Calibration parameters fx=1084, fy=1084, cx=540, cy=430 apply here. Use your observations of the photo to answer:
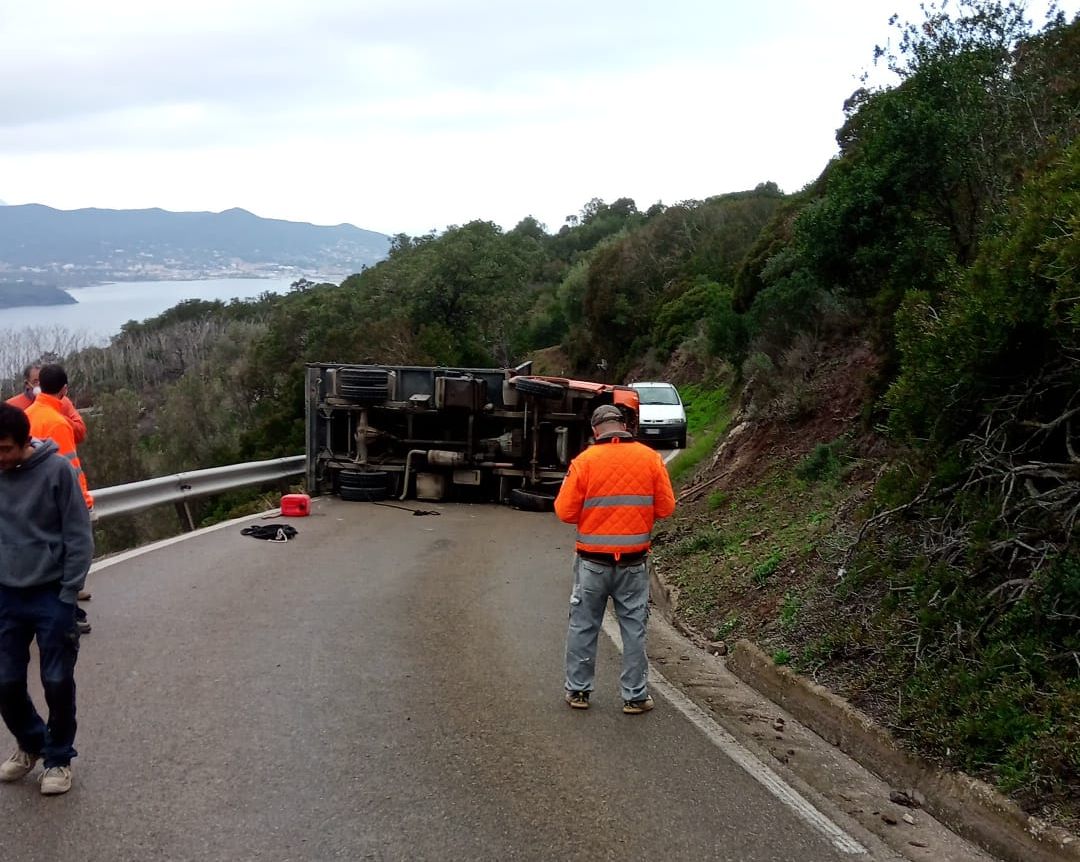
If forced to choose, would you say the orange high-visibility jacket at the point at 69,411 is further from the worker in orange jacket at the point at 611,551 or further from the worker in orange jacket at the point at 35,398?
the worker in orange jacket at the point at 611,551

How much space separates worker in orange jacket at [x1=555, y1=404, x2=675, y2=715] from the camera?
6.33 m

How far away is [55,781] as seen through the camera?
4.86m

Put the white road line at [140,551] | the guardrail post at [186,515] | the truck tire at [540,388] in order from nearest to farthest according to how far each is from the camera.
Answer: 1. the white road line at [140,551]
2. the guardrail post at [186,515]
3. the truck tire at [540,388]

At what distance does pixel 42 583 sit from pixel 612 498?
10.0 feet

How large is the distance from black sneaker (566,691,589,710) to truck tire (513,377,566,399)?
905 centimetres

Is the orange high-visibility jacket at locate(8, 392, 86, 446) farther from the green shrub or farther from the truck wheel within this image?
the truck wheel

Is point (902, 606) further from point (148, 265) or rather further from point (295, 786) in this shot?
point (148, 265)

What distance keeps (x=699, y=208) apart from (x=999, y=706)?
44.3 meters

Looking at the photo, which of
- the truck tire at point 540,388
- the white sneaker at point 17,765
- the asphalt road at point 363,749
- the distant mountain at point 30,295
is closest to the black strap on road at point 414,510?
the truck tire at point 540,388

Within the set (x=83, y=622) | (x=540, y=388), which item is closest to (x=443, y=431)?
(x=540, y=388)

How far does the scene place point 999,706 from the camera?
5191 mm

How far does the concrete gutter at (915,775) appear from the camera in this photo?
4387 mm

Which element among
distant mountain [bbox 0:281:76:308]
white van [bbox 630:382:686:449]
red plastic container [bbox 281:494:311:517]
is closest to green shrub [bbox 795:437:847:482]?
red plastic container [bbox 281:494:311:517]

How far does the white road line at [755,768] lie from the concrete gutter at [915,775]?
513mm
